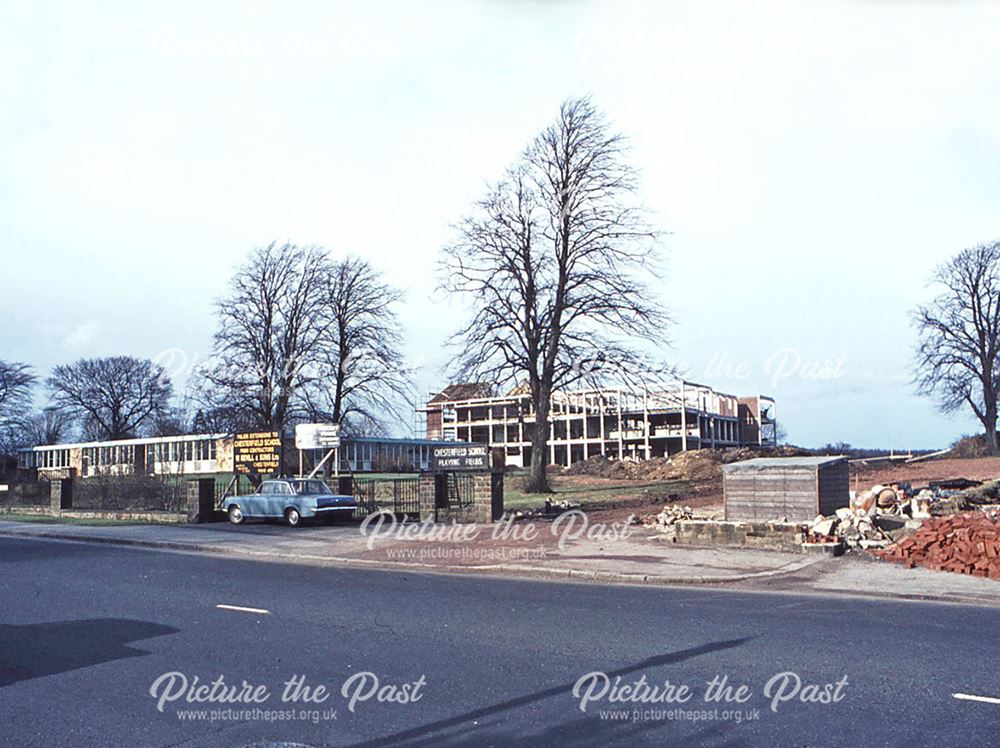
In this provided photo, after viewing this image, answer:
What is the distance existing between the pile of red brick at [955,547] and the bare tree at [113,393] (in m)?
77.0

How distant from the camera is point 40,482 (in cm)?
4238

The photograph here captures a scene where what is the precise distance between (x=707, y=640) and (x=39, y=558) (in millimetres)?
15699

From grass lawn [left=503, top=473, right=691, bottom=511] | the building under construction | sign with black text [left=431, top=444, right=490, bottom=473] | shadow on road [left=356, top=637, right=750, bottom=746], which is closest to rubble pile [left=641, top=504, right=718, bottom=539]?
sign with black text [left=431, top=444, right=490, bottom=473]

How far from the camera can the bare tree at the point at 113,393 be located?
8269 centimetres

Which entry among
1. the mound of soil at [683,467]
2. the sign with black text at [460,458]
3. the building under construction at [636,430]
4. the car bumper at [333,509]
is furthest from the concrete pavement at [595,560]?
the building under construction at [636,430]

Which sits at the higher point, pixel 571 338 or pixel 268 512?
A: pixel 571 338

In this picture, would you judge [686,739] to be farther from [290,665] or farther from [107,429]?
[107,429]

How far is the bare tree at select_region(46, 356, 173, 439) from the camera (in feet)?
271

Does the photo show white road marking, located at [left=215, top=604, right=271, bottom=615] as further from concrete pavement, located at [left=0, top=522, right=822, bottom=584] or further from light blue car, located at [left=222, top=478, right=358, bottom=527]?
light blue car, located at [left=222, top=478, right=358, bottom=527]

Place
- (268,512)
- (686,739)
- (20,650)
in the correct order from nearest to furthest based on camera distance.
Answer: (686,739) < (20,650) < (268,512)

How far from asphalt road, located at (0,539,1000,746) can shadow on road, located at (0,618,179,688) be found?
0.04 metres

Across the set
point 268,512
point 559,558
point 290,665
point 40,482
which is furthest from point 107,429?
point 290,665

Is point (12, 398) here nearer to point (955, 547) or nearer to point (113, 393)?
point (113, 393)

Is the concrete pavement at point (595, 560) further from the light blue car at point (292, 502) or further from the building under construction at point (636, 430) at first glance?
the building under construction at point (636, 430)
